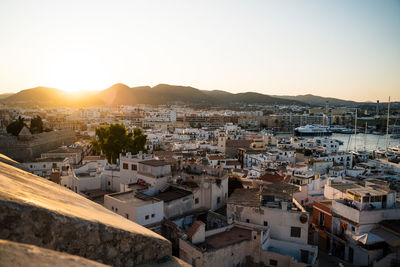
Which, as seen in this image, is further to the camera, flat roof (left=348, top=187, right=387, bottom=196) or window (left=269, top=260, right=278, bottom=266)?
flat roof (left=348, top=187, right=387, bottom=196)

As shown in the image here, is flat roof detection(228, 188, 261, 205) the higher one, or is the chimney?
flat roof detection(228, 188, 261, 205)

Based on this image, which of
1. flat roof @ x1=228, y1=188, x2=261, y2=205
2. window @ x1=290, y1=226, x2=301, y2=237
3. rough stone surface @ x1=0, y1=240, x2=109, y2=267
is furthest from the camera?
flat roof @ x1=228, y1=188, x2=261, y2=205

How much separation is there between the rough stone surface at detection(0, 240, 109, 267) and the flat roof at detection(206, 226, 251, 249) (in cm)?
1024

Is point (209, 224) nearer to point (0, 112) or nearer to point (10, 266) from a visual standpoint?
point (10, 266)

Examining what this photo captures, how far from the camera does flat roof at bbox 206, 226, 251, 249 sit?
11.7 m

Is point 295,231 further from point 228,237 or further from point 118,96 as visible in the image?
point 118,96

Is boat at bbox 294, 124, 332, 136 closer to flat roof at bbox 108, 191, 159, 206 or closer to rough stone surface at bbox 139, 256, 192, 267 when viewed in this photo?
flat roof at bbox 108, 191, 159, 206

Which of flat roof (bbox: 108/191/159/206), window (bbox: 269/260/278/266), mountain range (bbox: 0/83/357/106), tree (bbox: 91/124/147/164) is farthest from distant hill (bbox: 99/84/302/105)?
window (bbox: 269/260/278/266)

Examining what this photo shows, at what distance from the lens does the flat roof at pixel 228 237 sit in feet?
38.4

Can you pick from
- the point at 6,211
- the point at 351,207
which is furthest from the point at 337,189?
the point at 6,211

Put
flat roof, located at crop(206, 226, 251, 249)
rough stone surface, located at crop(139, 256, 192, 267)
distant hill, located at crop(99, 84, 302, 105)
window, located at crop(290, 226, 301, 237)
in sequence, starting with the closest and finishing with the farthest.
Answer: rough stone surface, located at crop(139, 256, 192, 267)
flat roof, located at crop(206, 226, 251, 249)
window, located at crop(290, 226, 301, 237)
distant hill, located at crop(99, 84, 302, 105)

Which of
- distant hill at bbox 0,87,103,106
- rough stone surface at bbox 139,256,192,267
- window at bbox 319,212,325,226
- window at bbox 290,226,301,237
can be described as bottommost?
window at bbox 319,212,325,226

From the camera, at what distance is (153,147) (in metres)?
40.6

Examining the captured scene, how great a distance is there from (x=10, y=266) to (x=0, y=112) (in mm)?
84945
